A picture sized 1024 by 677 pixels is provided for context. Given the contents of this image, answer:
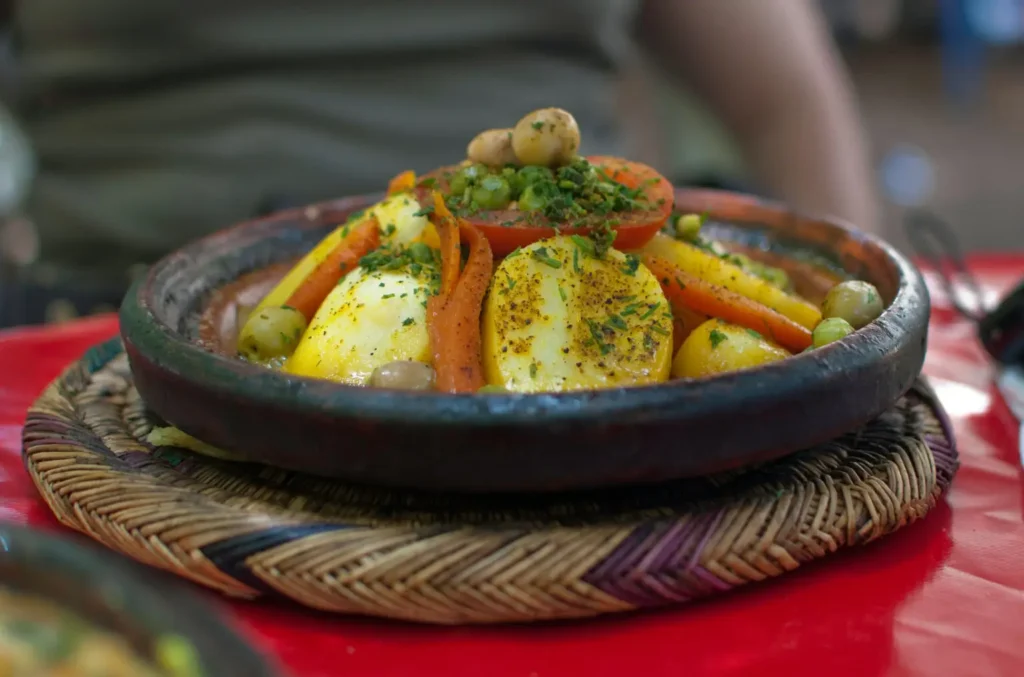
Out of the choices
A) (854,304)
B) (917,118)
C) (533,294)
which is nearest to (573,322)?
(533,294)

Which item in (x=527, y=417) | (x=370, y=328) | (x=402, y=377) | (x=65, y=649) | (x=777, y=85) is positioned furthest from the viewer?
(x=777, y=85)

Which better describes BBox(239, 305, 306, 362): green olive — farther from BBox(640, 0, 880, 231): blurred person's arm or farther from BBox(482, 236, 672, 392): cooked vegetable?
BBox(640, 0, 880, 231): blurred person's arm

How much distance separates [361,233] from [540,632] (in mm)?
728

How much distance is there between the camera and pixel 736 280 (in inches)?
53.4

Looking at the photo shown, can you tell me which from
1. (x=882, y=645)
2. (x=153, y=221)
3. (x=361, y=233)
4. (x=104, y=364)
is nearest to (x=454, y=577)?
(x=882, y=645)

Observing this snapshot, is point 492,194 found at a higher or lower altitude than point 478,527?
higher

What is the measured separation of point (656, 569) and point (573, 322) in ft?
1.12

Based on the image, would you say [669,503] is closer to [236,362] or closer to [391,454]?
[391,454]

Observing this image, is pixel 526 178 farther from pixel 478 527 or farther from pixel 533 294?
pixel 478 527

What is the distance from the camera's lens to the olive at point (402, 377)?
111 centimetres

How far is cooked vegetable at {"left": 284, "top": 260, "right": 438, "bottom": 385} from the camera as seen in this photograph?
122cm

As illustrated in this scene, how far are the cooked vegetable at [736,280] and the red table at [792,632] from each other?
336 millimetres

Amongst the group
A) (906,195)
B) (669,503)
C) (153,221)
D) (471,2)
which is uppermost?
(471,2)

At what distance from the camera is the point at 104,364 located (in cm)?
151
